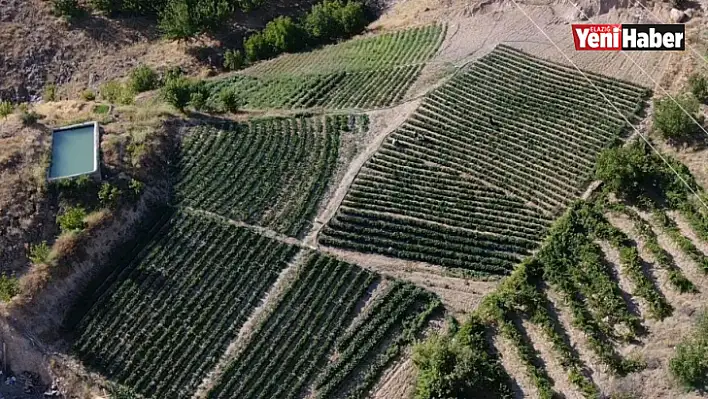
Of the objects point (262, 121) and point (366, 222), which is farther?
point (262, 121)

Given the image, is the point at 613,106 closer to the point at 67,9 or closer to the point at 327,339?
the point at 327,339

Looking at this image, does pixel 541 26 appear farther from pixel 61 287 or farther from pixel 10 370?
pixel 10 370

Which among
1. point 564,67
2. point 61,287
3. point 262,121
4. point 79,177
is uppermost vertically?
point 564,67

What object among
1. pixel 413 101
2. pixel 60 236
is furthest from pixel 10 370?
pixel 413 101

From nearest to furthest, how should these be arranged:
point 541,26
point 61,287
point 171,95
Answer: point 61,287 < point 171,95 < point 541,26

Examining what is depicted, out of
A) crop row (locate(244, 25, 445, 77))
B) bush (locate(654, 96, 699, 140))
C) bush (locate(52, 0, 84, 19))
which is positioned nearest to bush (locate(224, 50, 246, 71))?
crop row (locate(244, 25, 445, 77))

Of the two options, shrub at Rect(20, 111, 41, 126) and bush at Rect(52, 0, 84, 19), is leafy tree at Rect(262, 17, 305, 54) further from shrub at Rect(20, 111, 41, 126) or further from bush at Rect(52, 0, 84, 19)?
shrub at Rect(20, 111, 41, 126)

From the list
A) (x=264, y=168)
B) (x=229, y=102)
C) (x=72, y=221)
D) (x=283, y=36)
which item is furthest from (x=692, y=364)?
(x=283, y=36)
